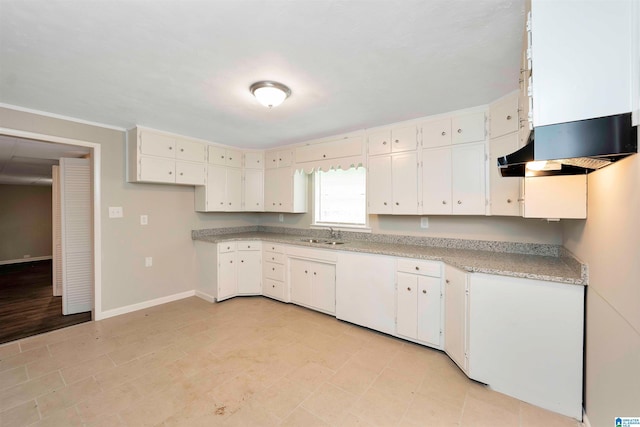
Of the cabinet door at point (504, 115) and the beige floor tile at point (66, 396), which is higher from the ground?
the cabinet door at point (504, 115)

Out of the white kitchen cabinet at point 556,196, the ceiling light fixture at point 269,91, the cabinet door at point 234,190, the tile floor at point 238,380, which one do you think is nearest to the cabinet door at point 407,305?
the tile floor at point 238,380

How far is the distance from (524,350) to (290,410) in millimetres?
1666

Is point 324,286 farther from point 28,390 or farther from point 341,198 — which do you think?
point 28,390

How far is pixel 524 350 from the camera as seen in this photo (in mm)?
1850

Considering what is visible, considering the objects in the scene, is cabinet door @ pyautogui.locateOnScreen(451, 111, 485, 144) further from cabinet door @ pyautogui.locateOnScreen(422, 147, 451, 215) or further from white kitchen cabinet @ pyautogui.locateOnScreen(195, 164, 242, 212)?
white kitchen cabinet @ pyautogui.locateOnScreen(195, 164, 242, 212)

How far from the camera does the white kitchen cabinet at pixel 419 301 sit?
8.09 ft

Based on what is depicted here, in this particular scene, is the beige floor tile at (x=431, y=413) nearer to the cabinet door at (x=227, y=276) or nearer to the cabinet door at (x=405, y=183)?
the cabinet door at (x=405, y=183)

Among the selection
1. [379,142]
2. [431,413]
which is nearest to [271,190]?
[379,142]

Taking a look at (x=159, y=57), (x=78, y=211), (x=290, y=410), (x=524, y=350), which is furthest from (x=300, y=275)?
(x=78, y=211)

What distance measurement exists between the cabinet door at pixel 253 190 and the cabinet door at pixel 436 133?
266 cm

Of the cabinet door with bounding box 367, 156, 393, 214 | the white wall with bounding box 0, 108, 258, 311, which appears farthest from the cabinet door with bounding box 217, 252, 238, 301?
the cabinet door with bounding box 367, 156, 393, 214

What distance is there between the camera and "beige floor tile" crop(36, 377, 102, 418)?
178 cm

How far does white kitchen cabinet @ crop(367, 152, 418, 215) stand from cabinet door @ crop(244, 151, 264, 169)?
201 centimetres

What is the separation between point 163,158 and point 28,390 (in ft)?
8.21
